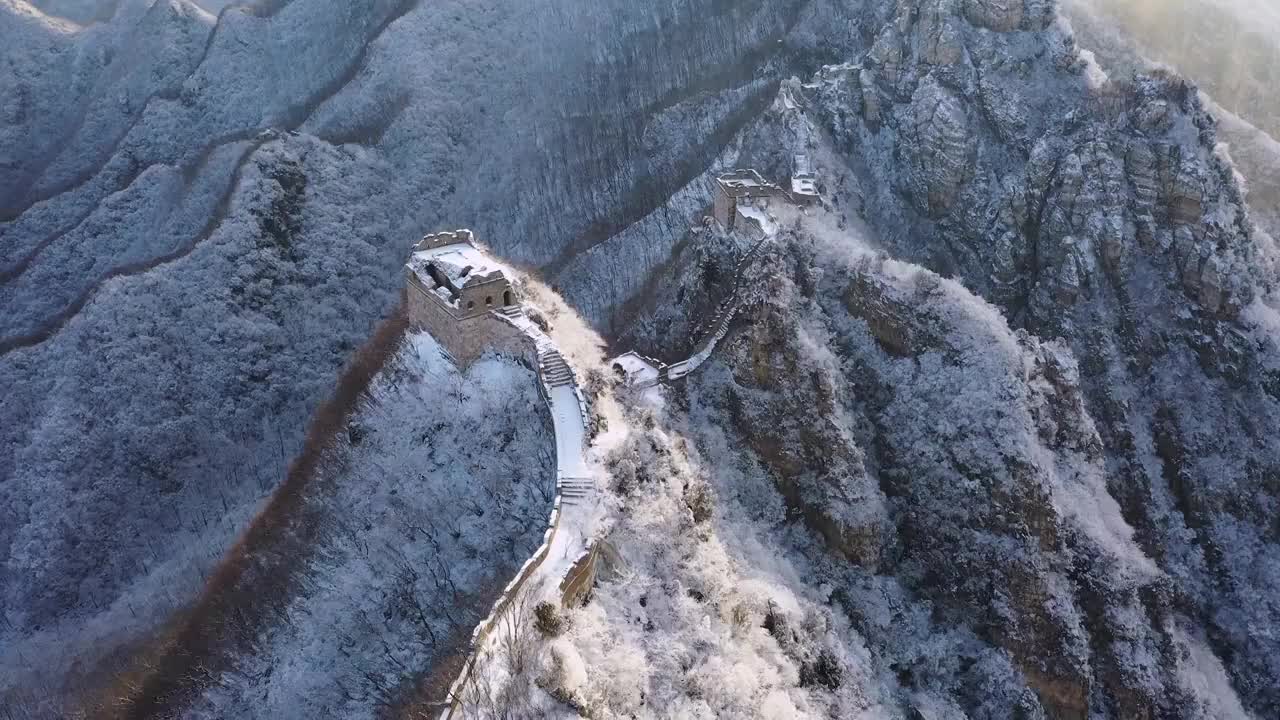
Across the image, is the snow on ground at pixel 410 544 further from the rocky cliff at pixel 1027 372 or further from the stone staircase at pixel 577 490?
the rocky cliff at pixel 1027 372

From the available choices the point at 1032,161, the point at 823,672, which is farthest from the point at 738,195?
the point at 823,672

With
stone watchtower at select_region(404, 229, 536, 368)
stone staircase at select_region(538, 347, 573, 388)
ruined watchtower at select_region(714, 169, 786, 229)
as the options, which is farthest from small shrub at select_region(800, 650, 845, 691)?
ruined watchtower at select_region(714, 169, 786, 229)

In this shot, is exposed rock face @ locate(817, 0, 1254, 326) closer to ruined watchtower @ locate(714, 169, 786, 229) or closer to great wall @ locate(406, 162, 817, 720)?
ruined watchtower @ locate(714, 169, 786, 229)

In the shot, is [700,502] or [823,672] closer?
[823,672]

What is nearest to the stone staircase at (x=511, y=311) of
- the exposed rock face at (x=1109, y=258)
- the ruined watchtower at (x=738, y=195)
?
the ruined watchtower at (x=738, y=195)

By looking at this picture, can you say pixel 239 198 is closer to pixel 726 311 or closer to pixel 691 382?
pixel 726 311

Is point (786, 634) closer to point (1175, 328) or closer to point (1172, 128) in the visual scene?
point (1175, 328)
